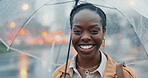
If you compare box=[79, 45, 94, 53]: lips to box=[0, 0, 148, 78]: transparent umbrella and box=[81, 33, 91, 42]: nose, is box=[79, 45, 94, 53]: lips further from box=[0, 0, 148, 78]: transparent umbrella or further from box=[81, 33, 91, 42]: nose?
box=[0, 0, 148, 78]: transparent umbrella

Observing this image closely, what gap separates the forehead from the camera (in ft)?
4.41

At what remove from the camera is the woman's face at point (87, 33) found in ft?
4.33

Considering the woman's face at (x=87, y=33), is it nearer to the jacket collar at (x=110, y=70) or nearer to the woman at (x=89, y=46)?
the woman at (x=89, y=46)

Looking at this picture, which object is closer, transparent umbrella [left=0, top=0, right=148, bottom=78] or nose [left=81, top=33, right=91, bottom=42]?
nose [left=81, top=33, right=91, bottom=42]

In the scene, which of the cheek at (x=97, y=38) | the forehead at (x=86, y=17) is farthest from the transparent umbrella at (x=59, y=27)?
the cheek at (x=97, y=38)

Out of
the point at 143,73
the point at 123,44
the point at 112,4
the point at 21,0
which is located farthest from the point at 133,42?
the point at 143,73

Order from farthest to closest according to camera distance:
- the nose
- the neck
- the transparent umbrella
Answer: the transparent umbrella, the neck, the nose

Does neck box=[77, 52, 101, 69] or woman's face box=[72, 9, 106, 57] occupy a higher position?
woman's face box=[72, 9, 106, 57]

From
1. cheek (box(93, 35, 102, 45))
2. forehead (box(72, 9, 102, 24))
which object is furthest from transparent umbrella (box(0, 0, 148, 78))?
cheek (box(93, 35, 102, 45))

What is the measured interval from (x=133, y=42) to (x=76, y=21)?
115 centimetres

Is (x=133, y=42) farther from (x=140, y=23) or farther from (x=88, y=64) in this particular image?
(x=88, y=64)

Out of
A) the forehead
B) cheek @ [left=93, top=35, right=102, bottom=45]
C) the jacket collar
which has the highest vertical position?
the forehead

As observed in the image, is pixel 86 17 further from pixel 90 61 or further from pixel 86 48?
pixel 90 61

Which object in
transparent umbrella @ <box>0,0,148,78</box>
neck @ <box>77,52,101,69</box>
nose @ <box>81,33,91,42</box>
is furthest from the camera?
transparent umbrella @ <box>0,0,148,78</box>
